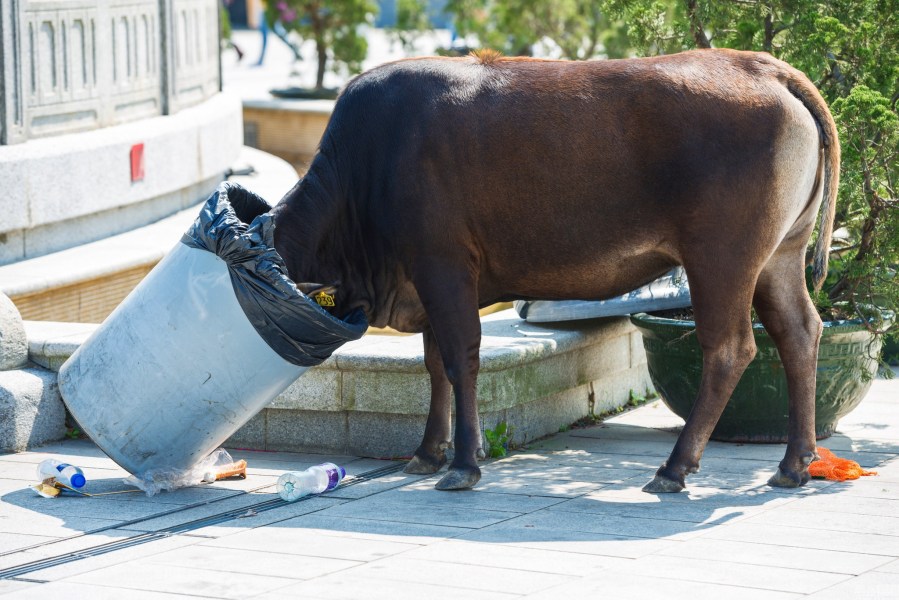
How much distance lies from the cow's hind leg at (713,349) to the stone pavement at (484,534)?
0.49 ft

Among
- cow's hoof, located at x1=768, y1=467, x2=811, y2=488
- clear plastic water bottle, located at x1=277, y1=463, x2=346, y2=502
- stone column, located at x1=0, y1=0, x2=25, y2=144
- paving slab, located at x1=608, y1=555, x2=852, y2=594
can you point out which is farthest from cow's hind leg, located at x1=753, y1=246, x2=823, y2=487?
stone column, located at x1=0, y1=0, x2=25, y2=144

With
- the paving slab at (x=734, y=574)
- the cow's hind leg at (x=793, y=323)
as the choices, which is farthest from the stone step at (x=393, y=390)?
the paving slab at (x=734, y=574)

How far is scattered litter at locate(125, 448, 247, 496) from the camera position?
22.1 ft

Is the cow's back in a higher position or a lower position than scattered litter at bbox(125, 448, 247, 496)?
higher

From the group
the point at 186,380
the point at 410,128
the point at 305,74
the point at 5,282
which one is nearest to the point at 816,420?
the point at 410,128

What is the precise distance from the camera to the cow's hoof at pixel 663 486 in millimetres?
6668

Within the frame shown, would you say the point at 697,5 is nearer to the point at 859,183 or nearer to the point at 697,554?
the point at 859,183

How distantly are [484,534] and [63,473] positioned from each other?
2.00 m

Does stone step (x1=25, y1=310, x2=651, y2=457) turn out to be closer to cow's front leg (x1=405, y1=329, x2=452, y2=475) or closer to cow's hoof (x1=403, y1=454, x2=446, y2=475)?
cow's front leg (x1=405, y1=329, x2=452, y2=475)

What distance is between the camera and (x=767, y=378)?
299 inches

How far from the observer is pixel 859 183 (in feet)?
23.9

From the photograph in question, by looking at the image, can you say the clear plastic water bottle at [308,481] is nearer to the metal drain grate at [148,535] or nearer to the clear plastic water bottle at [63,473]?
the metal drain grate at [148,535]

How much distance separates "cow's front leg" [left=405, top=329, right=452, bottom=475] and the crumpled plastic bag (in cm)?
95

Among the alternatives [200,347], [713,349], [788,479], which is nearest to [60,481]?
[200,347]
